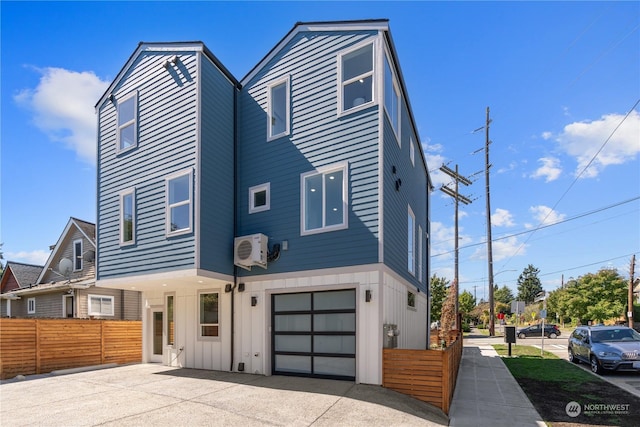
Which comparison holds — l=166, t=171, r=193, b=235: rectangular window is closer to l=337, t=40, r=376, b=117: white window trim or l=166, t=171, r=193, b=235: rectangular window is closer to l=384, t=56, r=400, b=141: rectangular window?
l=337, t=40, r=376, b=117: white window trim

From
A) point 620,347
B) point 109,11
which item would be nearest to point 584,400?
point 620,347

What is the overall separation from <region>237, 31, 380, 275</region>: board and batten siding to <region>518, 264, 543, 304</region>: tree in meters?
101

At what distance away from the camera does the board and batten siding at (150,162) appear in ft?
31.0

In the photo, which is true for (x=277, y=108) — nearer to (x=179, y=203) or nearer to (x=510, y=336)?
(x=179, y=203)

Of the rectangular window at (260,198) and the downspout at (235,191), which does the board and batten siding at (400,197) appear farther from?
the downspout at (235,191)

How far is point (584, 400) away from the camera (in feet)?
25.2

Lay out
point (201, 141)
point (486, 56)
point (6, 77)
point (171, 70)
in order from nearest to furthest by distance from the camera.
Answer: point (201, 141)
point (171, 70)
point (6, 77)
point (486, 56)

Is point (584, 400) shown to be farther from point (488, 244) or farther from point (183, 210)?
point (488, 244)

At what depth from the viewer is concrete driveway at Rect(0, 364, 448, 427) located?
5.84m

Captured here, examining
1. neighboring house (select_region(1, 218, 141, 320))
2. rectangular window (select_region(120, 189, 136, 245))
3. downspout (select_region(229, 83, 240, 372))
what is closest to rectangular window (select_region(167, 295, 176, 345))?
rectangular window (select_region(120, 189, 136, 245))

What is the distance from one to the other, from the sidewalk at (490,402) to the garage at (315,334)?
91.8 inches

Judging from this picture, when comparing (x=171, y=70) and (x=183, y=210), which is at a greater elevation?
(x=171, y=70)

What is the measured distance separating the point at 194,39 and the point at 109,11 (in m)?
2.33

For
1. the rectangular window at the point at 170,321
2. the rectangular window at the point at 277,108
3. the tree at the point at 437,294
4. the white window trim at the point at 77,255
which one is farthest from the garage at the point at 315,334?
the tree at the point at 437,294
